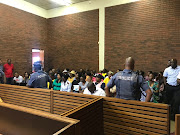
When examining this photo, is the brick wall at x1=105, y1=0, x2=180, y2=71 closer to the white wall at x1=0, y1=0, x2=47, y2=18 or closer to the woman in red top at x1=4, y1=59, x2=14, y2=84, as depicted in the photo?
the white wall at x1=0, y1=0, x2=47, y2=18

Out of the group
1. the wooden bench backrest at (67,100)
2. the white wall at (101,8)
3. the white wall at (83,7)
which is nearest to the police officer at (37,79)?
the wooden bench backrest at (67,100)

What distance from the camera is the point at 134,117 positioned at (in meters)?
2.10

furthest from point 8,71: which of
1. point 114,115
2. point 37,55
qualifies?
point 114,115

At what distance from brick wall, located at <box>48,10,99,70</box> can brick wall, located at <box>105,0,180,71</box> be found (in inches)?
31.8

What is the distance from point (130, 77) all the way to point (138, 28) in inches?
220

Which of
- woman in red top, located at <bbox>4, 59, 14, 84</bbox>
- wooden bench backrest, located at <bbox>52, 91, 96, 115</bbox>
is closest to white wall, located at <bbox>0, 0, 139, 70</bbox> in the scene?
woman in red top, located at <bbox>4, 59, 14, 84</bbox>

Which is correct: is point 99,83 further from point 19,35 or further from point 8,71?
point 19,35

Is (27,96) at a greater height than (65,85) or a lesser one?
lesser

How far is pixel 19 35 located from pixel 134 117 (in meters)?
7.89

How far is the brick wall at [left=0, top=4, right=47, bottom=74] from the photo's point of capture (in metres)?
7.29

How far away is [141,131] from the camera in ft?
6.75

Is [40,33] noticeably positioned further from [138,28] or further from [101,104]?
[101,104]

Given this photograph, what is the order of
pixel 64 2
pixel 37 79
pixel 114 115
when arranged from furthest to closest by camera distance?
pixel 64 2 → pixel 37 79 → pixel 114 115

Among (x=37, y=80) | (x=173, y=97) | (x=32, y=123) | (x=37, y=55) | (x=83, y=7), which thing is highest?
(x=83, y=7)
